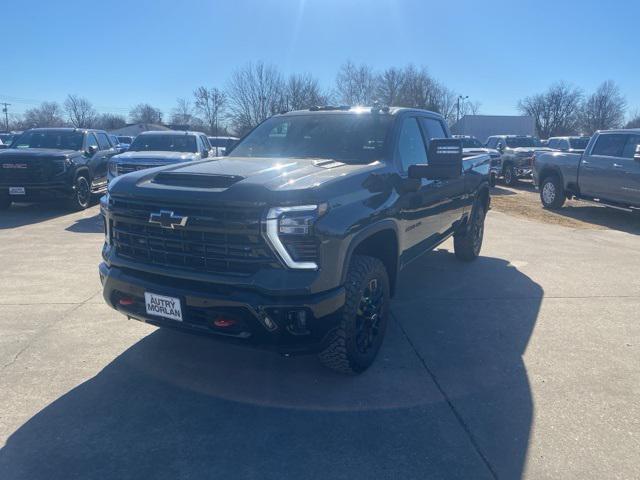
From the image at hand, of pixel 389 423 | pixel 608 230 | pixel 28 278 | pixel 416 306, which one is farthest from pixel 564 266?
pixel 28 278

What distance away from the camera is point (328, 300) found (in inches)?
121

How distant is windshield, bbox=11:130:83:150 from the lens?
1180 cm

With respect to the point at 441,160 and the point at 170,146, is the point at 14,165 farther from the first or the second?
the point at 441,160

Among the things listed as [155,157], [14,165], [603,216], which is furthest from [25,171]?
[603,216]

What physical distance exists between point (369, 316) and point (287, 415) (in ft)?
3.18

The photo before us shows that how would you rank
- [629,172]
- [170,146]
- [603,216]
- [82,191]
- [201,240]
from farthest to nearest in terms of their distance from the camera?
1. [603,216]
2. [170,146]
3. [82,191]
4. [629,172]
5. [201,240]

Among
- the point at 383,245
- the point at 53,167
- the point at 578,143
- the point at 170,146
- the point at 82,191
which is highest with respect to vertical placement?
A: the point at 170,146

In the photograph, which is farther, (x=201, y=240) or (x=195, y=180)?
(x=195, y=180)

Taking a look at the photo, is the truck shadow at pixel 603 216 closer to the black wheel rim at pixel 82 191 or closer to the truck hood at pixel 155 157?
the truck hood at pixel 155 157

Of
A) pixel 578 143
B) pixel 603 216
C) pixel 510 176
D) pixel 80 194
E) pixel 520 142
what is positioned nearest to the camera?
pixel 80 194

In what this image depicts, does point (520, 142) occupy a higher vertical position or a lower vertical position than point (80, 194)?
higher

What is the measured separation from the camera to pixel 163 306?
10.7 ft

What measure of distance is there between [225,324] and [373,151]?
2.01 meters

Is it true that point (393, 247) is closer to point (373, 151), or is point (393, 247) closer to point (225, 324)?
point (373, 151)
